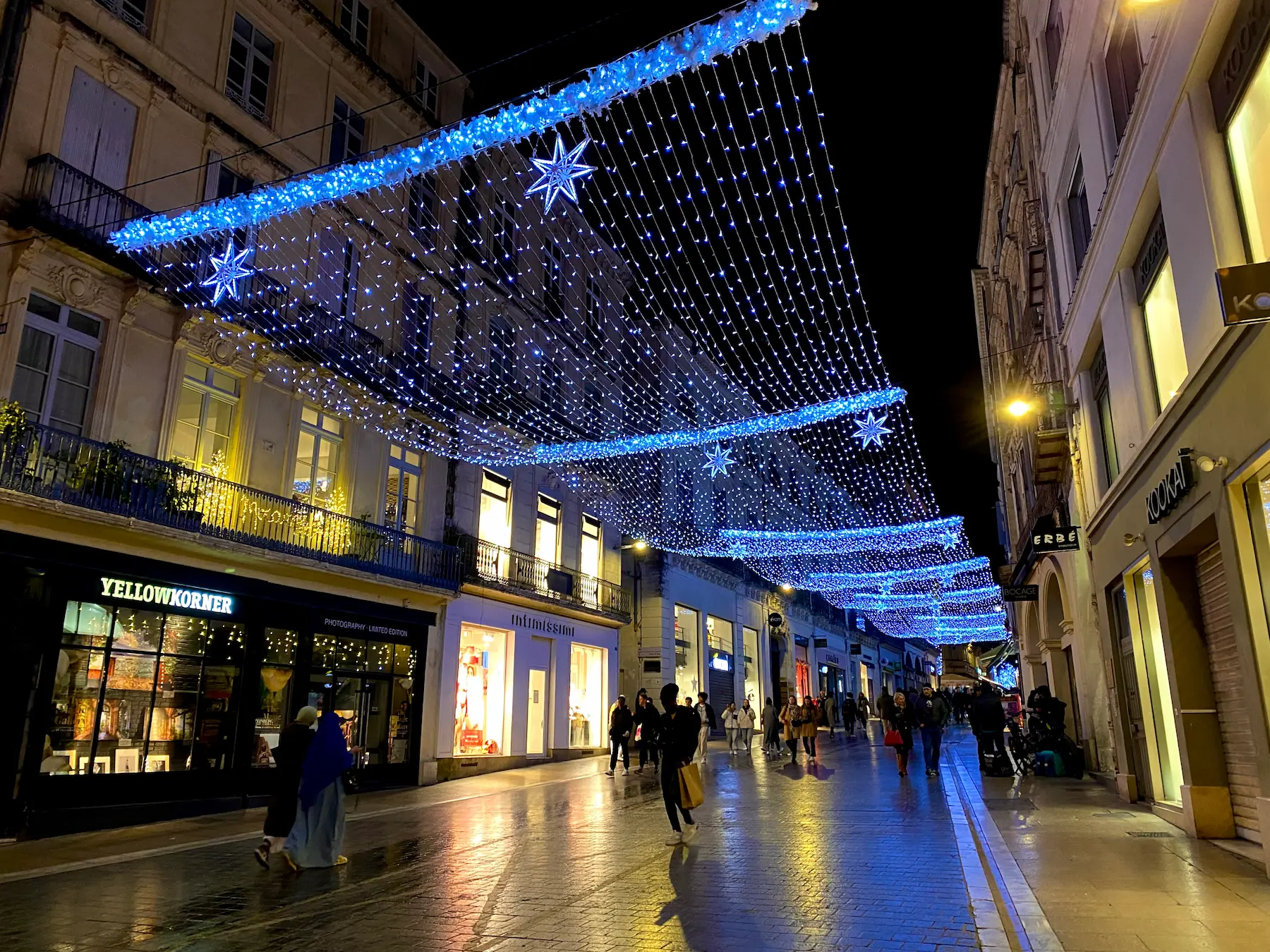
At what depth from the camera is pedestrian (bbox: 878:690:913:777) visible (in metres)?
17.7

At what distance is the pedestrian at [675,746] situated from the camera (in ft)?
32.1

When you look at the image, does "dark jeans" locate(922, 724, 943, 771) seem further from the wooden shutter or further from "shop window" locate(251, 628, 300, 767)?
"shop window" locate(251, 628, 300, 767)

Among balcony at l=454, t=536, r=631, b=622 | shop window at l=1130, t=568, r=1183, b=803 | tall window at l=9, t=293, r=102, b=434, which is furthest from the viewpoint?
balcony at l=454, t=536, r=631, b=622

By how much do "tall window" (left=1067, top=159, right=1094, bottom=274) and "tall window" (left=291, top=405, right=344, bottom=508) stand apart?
527 inches

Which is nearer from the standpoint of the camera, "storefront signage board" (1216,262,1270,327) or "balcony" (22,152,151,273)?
"storefront signage board" (1216,262,1270,327)

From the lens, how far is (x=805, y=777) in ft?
57.7

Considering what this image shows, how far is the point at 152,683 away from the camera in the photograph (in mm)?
13688

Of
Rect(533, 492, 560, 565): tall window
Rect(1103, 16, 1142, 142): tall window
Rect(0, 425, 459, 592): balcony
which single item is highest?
Rect(1103, 16, 1142, 142): tall window

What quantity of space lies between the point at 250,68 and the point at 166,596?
9.92 meters

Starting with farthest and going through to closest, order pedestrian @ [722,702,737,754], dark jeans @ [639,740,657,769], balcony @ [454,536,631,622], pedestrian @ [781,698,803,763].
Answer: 1. pedestrian @ [722,702,737,754]
2. pedestrian @ [781,698,803,763]
3. dark jeans @ [639,740,657,769]
4. balcony @ [454,536,631,622]

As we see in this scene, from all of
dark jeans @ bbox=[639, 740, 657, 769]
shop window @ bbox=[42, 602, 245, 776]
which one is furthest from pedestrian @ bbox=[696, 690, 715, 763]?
shop window @ bbox=[42, 602, 245, 776]

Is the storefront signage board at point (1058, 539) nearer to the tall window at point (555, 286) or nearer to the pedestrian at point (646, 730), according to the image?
the pedestrian at point (646, 730)

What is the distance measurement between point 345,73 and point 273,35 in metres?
1.75

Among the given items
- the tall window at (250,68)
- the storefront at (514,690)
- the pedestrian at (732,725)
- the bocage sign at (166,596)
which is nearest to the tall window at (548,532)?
the storefront at (514,690)
